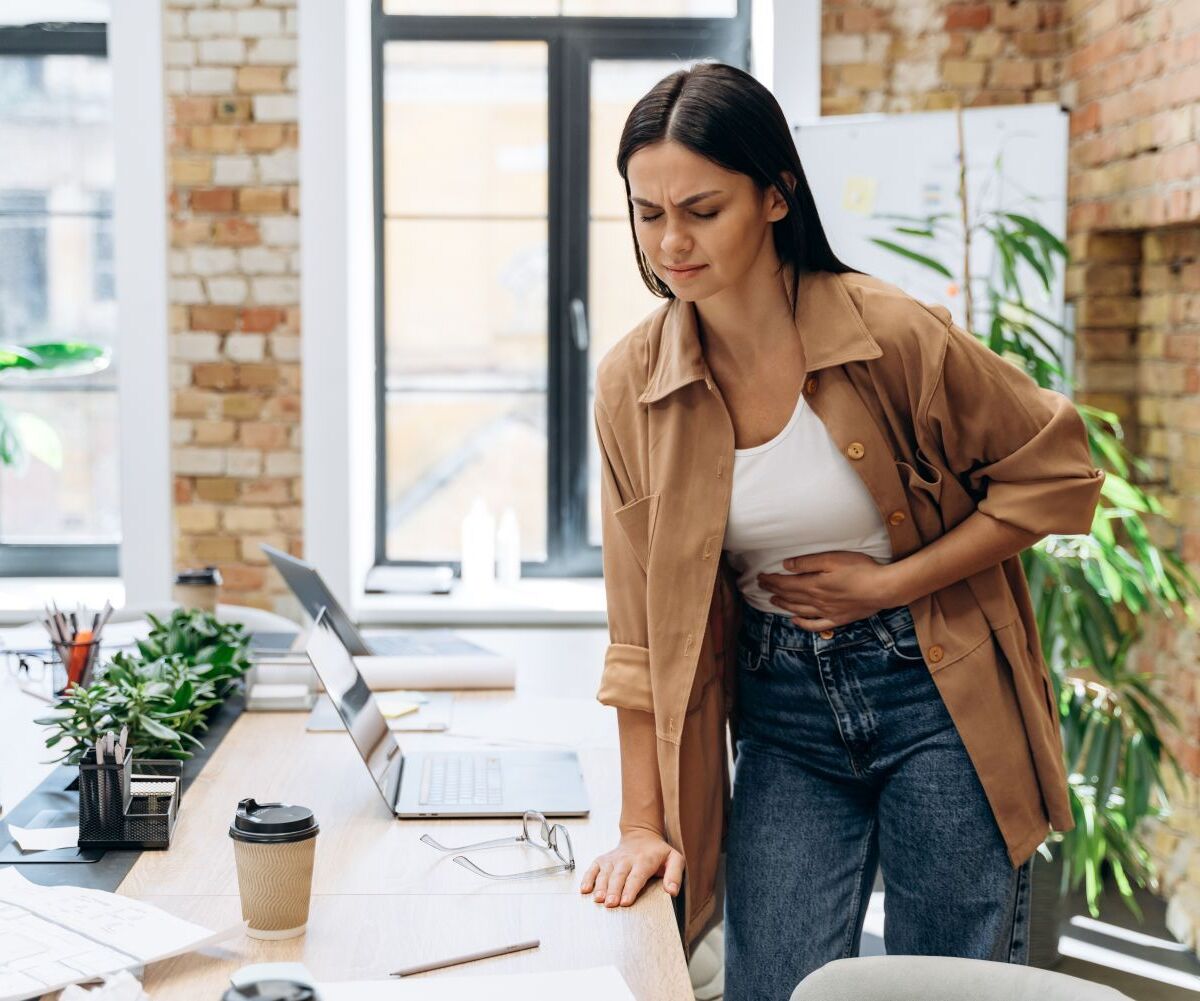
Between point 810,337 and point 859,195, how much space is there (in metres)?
1.88

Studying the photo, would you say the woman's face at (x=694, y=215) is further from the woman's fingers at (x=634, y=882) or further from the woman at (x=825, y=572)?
the woman's fingers at (x=634, y=882)

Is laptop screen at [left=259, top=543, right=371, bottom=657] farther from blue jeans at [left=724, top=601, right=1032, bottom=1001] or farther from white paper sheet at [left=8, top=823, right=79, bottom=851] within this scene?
blue jeans at [left=724, top=601, right=1032, bottom=1001]

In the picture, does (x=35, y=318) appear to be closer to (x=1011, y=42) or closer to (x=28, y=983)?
(x=1011, y=42)

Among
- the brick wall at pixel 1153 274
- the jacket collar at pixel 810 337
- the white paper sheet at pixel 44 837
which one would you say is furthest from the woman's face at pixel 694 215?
the brick wall at pixel 1153 274

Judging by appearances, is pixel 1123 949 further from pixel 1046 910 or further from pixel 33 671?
pixel 33 671

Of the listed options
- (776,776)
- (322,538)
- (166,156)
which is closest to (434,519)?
(322,538)

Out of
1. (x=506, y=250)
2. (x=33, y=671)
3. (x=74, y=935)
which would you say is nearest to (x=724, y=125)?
(x=74, y=935)

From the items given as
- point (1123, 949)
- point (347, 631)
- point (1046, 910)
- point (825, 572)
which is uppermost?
point (825, 572)

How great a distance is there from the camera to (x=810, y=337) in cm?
155

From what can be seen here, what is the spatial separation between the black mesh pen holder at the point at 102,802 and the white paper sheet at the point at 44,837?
0.09 feet

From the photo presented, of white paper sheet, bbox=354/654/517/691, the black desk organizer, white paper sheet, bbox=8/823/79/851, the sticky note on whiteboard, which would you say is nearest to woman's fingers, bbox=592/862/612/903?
the black desk organizer

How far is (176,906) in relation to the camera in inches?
54.1

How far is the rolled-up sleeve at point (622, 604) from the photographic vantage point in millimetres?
1604

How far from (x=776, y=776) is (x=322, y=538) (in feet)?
7.57
